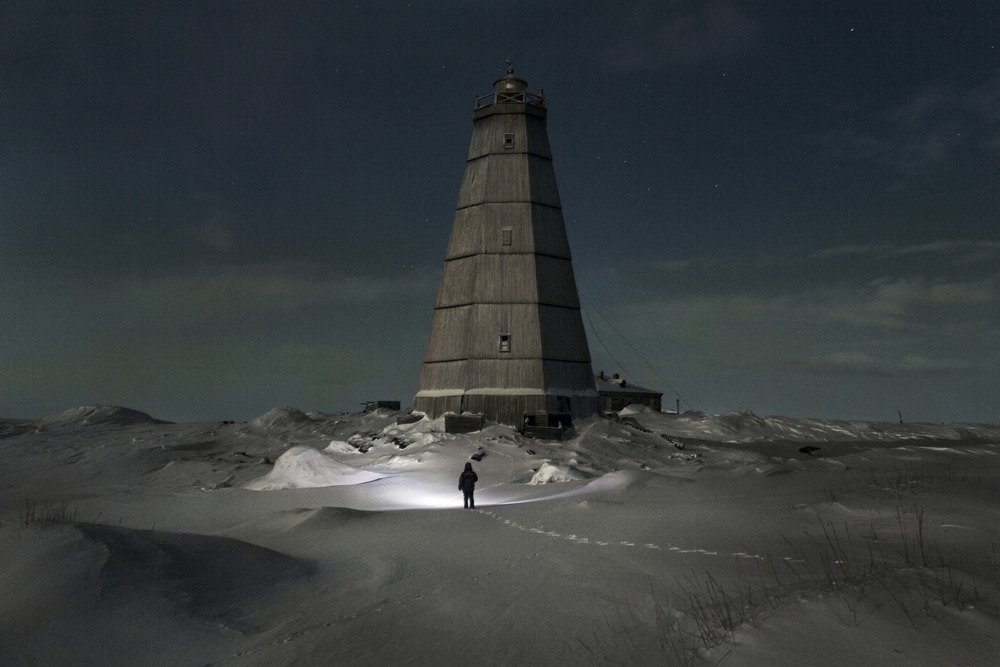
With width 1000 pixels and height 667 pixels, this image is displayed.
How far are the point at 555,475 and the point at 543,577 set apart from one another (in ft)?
42.8

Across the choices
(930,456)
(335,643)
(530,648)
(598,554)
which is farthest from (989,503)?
(930,456)

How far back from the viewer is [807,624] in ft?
20.2

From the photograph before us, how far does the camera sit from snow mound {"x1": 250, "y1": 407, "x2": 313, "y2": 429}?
42750 millimetres

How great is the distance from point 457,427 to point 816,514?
22.2 metres

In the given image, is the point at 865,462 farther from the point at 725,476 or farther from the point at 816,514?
the point at 816,514

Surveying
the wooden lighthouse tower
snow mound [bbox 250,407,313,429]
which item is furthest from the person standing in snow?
snow mound [bbox 250,407,313,429]

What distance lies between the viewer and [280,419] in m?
43.6

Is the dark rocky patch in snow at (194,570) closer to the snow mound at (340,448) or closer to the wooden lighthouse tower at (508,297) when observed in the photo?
the snow mound at (340,448)

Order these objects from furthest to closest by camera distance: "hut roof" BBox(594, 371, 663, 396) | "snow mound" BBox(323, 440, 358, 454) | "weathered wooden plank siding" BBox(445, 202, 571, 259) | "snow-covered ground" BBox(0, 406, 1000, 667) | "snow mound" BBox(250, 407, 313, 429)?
Answer: "hut roof" BBox(594, 371, 663, 396) → "snow mound" BBox(250, 407, 313, 429) → "weathered wooden plank siding" BBox(445, 202, 571, 259) → "snow mound" BBox(323, 440, 358, 454) → "snow-covered ground" BBox(0, 406, 1000, 667)

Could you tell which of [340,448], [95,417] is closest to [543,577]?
[340,448]

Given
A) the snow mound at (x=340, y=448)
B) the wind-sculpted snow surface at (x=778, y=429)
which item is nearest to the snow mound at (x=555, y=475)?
the snow mound at (x=340, y=448)

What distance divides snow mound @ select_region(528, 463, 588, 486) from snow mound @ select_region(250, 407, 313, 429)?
24.4 metres

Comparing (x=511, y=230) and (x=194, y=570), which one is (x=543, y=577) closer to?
(x=194, y=570)

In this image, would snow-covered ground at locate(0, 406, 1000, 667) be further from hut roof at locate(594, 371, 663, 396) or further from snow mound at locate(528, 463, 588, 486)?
hut roof at locate(594, 371, 663, 396)
